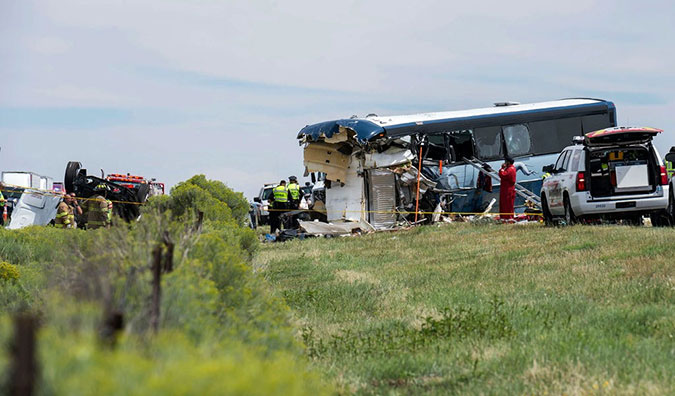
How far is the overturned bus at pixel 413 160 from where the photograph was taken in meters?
26.5

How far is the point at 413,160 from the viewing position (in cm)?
2664

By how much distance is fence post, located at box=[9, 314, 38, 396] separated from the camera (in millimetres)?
2777

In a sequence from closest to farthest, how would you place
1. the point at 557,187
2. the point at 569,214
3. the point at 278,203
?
the point at 569,214 < the point at 557,187 < the point at 278,203

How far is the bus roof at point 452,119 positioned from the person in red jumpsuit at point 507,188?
3.02 m

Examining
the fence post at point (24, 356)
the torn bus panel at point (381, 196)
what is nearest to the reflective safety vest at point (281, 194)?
the torn bus panel at point (381, 196)

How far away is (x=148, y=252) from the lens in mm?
5906

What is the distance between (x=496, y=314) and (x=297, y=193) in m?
21.1

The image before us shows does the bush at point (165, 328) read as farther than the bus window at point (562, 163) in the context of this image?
No

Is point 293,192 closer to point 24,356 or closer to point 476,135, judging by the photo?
point 476,135

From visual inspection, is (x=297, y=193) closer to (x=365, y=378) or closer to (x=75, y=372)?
(x=365, y=378)

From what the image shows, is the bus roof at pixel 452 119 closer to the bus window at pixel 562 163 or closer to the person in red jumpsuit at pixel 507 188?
the person in red jumpsuit at pixel 507 188

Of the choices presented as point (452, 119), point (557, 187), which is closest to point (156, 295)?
point (557, 187)

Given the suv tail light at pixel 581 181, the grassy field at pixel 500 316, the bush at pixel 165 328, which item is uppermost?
the suv tail light at pixel 581 181

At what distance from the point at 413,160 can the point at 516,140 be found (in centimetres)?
332
